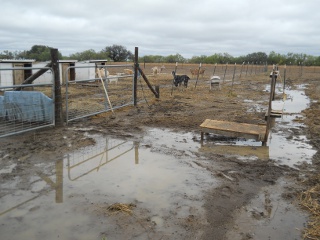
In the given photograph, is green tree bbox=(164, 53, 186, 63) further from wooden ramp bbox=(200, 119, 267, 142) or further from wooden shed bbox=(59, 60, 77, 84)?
wooden ramp bbox=(200, 119, 267, 142)

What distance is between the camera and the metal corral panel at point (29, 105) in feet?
27.3

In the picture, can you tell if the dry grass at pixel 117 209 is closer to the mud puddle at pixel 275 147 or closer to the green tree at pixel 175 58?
the mud puddle at pixel 275 147

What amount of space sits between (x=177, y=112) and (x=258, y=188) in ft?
23.0

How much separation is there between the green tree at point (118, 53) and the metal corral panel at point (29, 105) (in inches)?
2400

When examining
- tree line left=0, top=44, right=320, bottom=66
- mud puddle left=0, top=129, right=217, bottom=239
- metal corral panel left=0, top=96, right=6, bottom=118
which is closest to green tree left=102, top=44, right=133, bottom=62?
tree line left=0, top=44, right=320, bottom=66

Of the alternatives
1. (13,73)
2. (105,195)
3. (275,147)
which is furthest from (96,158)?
(13,73)

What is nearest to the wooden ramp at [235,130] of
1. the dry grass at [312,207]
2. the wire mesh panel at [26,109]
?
the dry grass at [312,207]

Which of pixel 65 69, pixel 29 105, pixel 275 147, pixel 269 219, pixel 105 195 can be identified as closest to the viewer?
pixel 269 219

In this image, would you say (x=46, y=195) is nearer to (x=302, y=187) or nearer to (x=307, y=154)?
(x=302, y=187)

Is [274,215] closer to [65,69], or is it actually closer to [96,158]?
[96,158]

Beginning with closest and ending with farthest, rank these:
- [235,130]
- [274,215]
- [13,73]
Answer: [274,215], [235,130], [13,73]

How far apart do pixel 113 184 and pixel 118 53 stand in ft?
220

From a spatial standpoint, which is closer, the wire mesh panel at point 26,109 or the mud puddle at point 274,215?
the mud puddle at point 274,215

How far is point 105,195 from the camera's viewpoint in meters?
4.65
